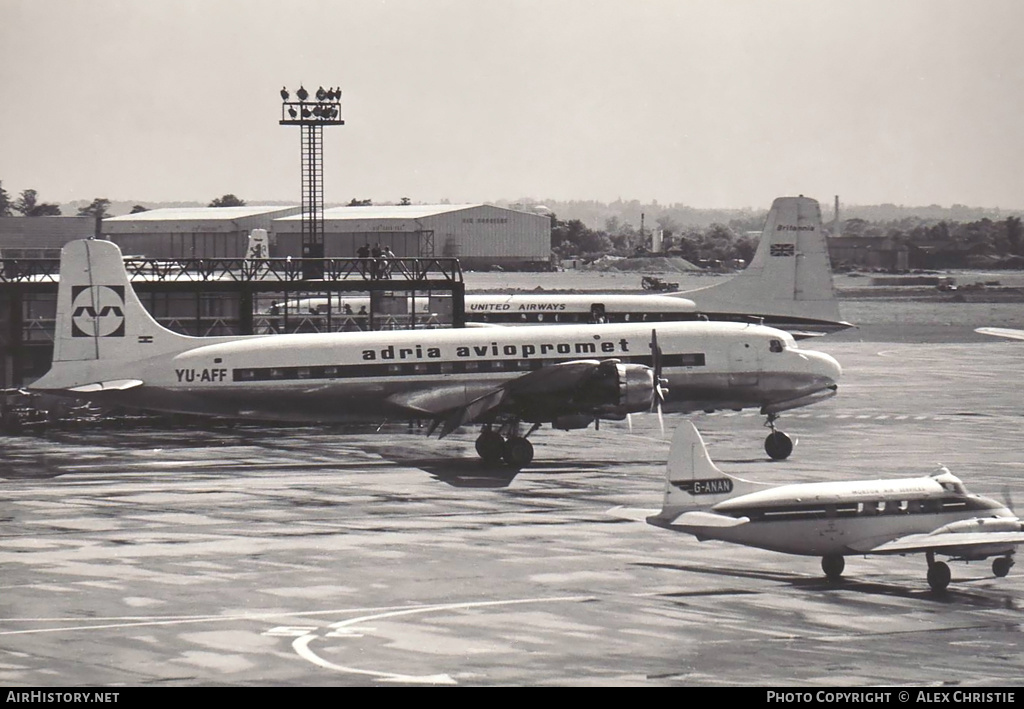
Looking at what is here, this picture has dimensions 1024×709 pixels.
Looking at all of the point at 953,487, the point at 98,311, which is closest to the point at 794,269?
the point at 98,311

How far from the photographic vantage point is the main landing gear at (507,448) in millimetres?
47969

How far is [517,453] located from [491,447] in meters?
0.92

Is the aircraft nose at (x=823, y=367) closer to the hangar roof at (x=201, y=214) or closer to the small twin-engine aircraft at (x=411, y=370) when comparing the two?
the small twin-engine aircraft at (x=411, y=370)

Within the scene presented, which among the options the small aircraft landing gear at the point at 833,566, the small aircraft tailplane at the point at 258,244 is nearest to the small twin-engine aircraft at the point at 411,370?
the small aircraft landing gear at the point at 833,566

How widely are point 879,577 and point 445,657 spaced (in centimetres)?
1249

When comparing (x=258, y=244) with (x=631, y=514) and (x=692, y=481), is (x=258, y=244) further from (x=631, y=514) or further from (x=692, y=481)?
(x=692, y=481)

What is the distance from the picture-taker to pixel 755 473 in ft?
153

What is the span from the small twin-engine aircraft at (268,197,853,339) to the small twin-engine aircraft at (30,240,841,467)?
71.4 ft

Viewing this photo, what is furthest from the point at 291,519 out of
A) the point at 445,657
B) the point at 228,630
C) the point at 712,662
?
the point at 712,662

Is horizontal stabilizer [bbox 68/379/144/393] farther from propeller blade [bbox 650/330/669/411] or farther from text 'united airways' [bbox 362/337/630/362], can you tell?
propeller blade [bbox 650/330/669/411]

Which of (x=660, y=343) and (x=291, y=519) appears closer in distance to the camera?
(x=291, y=519)

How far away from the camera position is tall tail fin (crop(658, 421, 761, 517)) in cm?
3278

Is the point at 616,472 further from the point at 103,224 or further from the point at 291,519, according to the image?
the point at 103,224
